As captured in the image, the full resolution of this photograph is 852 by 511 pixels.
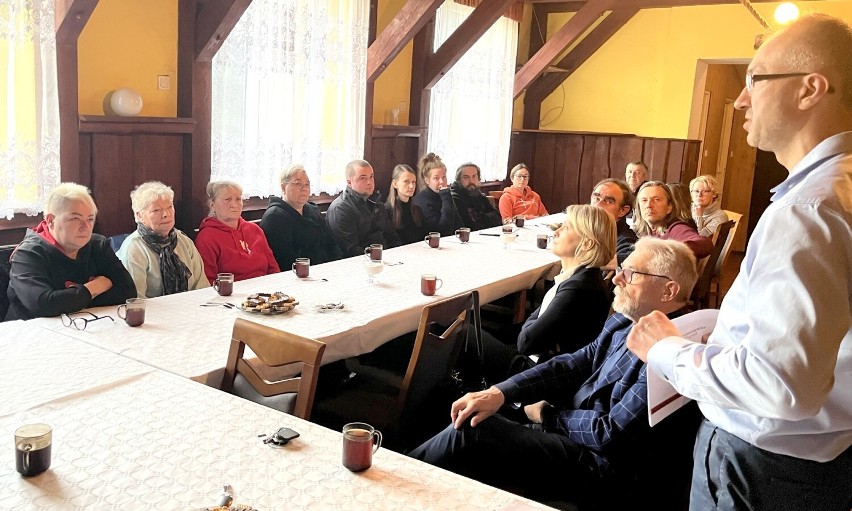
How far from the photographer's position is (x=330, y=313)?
2811 millimetres

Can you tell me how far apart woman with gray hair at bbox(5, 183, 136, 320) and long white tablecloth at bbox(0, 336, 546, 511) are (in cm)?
73

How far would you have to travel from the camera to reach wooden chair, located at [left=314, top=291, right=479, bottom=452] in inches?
93.1

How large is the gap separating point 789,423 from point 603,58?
8.45 metres

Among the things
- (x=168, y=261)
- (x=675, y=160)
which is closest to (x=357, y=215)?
(x=168, y=261)

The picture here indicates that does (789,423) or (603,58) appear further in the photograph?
(603,58)

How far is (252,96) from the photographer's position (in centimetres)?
507

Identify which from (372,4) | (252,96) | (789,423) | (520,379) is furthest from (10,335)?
(372,4)

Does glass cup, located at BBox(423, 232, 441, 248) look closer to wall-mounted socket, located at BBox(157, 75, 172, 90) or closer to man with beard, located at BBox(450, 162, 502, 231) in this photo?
man with beard, located at BBox(450, 162, 502, 231)

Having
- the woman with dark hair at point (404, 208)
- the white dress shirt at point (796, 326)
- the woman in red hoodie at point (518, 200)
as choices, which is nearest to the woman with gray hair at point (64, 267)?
the white dress shirt at point (796, 326)

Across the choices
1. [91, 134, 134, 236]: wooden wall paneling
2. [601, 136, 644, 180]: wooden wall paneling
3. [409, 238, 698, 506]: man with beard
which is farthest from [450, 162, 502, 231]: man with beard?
[409, 238, 698, 506]: man with beard

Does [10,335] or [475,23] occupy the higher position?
[475,23]

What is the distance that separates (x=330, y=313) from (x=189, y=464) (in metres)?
1.33

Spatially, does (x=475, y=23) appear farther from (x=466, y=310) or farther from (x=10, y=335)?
(x=10, y=335)

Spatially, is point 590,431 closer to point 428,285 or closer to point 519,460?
point 519,460
